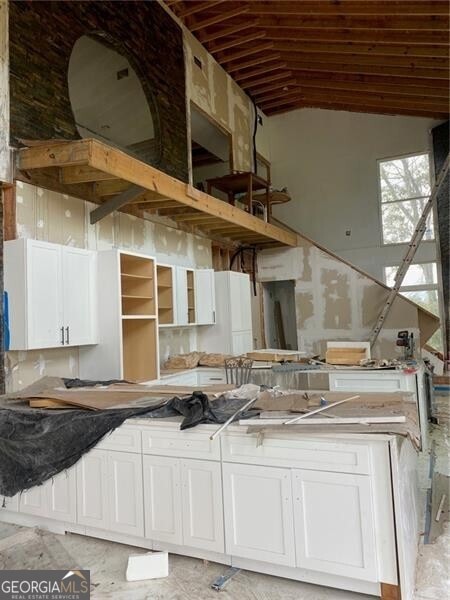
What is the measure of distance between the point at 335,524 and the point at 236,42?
7018 mm

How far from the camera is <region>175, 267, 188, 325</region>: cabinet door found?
18.5 feet

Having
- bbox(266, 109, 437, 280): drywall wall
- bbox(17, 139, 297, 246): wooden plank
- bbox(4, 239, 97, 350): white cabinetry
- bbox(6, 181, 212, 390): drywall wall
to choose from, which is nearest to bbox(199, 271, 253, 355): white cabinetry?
bbox(6, 181, 212, 390): drywall wall

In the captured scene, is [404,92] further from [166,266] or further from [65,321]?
[65,321]

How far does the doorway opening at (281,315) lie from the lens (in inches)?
382

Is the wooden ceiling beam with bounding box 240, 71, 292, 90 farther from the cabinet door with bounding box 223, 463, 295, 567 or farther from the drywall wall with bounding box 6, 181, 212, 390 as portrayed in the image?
the cabinet door with bounding box 223, 463, 295, 567

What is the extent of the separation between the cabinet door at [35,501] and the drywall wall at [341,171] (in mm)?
7100

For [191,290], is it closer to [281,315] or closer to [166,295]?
[166,295]

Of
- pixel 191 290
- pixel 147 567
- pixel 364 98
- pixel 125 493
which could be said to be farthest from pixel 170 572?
pixel 364 98

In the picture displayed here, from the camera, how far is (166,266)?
5.45 metres

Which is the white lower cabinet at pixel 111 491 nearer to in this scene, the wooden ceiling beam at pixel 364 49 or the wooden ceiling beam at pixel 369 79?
the wooden ceiling beam at pixel 364 49

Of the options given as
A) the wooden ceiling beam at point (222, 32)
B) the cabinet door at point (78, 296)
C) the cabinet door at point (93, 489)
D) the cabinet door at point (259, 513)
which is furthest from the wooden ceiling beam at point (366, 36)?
the cabinet door at point (93, 489)

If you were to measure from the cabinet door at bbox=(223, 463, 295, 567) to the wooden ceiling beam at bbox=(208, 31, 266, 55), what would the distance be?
261 inches

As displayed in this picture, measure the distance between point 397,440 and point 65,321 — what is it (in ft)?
9.61

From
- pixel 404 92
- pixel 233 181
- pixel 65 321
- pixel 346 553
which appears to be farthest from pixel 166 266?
pixel 404 92
